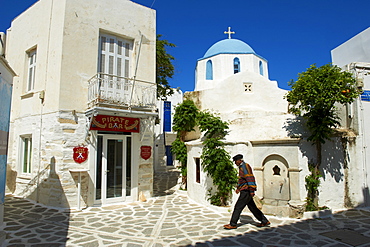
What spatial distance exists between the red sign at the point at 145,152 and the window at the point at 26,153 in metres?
4.23

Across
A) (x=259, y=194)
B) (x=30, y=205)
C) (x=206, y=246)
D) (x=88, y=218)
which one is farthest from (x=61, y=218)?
(x=259, y=194)

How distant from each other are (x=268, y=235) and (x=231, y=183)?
7.44 feet

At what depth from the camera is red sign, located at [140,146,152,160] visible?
30.1 ft

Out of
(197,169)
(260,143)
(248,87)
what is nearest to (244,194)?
(260,143)

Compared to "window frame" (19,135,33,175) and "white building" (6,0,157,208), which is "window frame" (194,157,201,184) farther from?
"window frame" (19,135,33,175)

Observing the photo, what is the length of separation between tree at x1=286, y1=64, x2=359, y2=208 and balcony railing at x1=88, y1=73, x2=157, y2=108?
16.7 feet

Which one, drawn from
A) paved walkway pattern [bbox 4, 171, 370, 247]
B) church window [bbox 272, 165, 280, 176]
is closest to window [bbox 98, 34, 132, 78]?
paved walkway pattern [bbox 4, 171, 370, 247]

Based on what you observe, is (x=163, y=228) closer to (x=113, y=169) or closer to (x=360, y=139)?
(x=113, y=169)

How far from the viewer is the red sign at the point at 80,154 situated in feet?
26.0

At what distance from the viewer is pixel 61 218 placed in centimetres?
681

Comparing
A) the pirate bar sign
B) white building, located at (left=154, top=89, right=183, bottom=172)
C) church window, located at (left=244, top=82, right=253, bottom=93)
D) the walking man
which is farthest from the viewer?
white building, located at (left=154, top=89, right=183, bottom=172)

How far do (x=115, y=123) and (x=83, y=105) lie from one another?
Answer: 4.01 ft

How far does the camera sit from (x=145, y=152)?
364 inches

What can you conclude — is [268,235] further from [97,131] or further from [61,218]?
[97,131]
